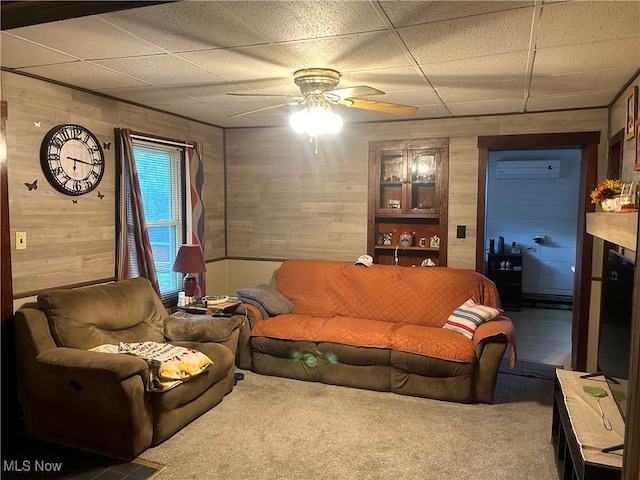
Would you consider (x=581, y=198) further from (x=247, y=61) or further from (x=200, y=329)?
(x=200, y=329)

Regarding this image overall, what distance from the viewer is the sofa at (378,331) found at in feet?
11.8

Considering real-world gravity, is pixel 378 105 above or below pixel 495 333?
above

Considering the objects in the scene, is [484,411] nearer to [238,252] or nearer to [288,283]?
[288,283]

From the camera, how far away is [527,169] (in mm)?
7238

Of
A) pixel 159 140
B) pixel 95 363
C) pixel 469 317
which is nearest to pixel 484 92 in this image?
pixel 469 317

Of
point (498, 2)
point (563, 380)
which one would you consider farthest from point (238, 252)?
point (498, 2)

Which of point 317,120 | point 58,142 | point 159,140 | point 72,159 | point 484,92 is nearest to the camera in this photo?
point 317,120

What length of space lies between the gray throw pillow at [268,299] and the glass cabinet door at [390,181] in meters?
1.40

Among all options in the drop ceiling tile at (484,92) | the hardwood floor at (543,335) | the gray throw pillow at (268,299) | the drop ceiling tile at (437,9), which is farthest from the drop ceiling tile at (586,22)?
the hardwood floor at (543,335)

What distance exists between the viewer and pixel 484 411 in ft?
11.4

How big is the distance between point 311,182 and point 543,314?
401 cm

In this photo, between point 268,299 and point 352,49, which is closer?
point 352,49

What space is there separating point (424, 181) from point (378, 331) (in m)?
1.74

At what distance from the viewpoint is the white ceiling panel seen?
2.11 metres
